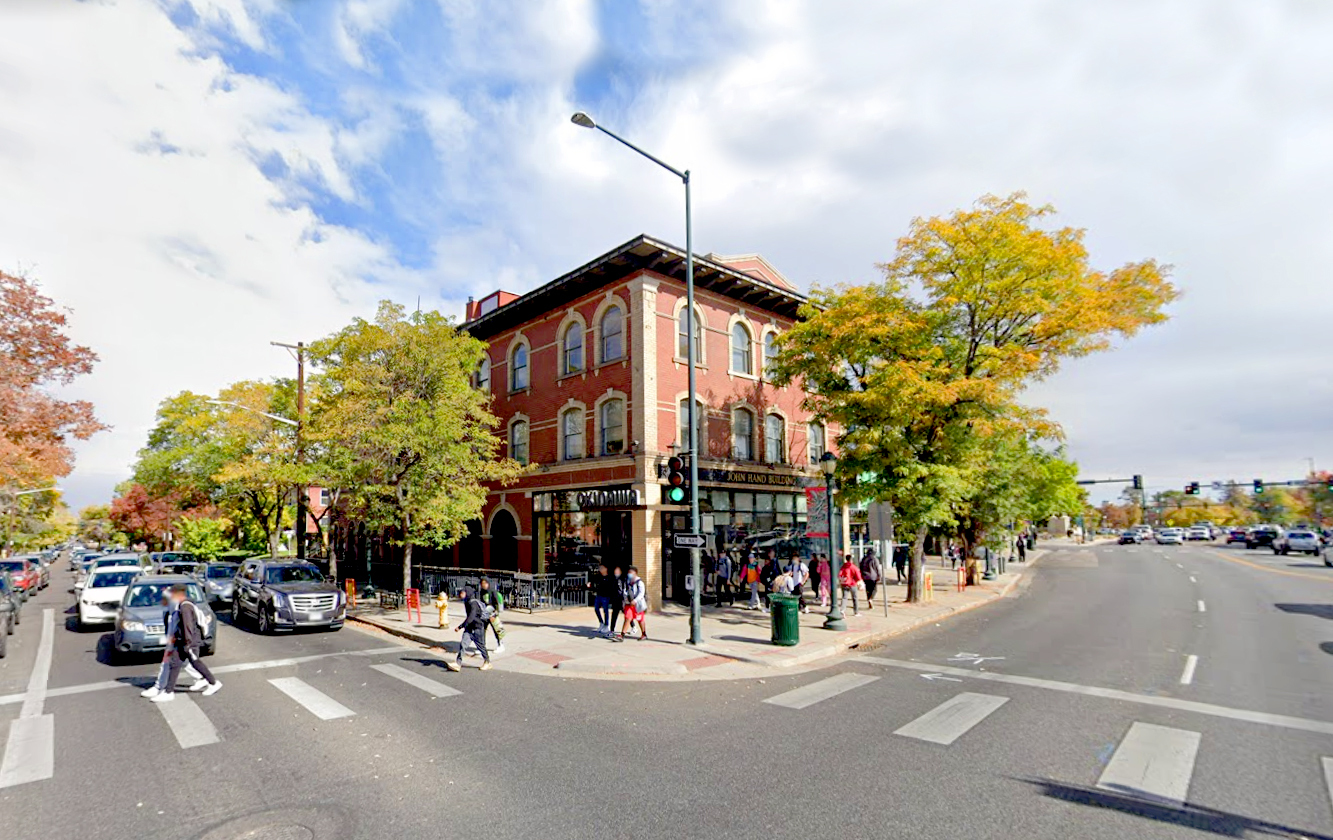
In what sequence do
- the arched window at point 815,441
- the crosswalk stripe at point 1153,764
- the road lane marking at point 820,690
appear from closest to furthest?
the crosswalk stripe at point 1153,764, the road lane marking at point 820,690, the arched window at point 815,441

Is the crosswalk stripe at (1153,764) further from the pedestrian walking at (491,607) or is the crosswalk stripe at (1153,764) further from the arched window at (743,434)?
the arched window at (743,434)

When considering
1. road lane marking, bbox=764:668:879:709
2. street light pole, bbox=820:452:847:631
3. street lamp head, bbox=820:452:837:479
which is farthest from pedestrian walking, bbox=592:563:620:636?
street lamp head, bbox=820:452:837:479

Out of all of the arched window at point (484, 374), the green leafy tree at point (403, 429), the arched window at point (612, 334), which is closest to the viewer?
the green leafy tree at point (403, 429)

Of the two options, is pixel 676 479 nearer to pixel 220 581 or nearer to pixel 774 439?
pixel 774 439

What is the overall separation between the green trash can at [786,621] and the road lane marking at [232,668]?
8.10 m

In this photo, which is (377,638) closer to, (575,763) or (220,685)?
(220,685)

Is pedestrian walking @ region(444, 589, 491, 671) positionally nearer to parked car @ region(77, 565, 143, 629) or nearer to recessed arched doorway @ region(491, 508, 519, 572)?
parked car @ region(77, 565, 143, 629)

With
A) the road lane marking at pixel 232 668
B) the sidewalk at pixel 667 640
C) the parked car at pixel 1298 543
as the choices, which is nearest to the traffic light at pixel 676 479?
the sidewalk at pixel 667 640

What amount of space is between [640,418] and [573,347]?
5.02 metres

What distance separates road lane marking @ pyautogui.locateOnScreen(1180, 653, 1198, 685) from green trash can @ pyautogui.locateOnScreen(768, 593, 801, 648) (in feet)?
21.4

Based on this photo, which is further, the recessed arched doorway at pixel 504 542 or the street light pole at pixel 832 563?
the recessed arched doorway at pixel 504 542

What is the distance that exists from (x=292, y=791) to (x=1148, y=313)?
77.0ft

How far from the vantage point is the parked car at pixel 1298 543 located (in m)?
45.6

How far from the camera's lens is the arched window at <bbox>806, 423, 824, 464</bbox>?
2693 cm
